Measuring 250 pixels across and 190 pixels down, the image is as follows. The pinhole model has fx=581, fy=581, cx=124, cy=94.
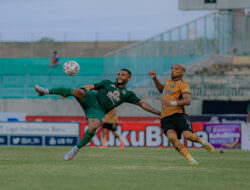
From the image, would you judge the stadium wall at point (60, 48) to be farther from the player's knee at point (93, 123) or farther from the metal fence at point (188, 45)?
the player's knee at point (93, 123)

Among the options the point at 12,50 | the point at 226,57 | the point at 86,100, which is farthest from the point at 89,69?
the point at 86,100

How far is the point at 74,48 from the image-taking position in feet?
152

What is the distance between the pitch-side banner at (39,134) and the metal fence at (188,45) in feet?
26.0

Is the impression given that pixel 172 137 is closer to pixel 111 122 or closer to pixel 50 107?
pixel 111 122

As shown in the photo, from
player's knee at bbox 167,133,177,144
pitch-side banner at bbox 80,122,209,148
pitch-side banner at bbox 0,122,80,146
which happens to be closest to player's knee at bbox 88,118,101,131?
player's knee at bbox 167,133,177,144

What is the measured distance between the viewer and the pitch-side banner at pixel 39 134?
2289 cm

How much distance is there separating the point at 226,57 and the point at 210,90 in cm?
384

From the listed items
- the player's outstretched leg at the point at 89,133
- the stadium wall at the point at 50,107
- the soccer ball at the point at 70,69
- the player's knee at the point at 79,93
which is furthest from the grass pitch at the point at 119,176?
the stadium wall at the point at 50,107

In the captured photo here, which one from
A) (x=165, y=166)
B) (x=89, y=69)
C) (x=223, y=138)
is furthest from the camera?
(x=89, y=69)

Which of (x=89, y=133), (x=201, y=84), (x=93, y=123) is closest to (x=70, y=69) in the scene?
(x=93, y=123)

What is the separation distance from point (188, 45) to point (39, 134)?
36.9 feet

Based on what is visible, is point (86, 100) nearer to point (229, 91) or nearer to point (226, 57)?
point (229, 91)

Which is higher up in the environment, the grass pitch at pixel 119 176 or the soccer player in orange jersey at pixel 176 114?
the soccer player in orange jersey at pixel 176 114

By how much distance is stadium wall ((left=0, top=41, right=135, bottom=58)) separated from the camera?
46469mm
